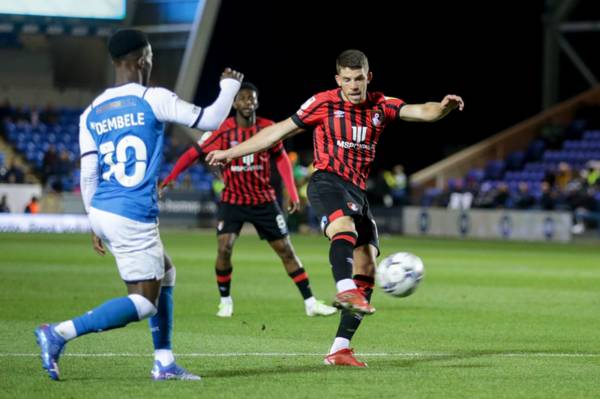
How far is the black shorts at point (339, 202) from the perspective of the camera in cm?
845

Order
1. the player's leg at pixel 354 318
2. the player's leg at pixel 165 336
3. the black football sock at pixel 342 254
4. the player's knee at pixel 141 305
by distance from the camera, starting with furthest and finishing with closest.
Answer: the player's leg at pixel 354 318
the black football sock at pixel 342 254
the player's leg at pixel 165 336
the player's knee at pixel 141 305

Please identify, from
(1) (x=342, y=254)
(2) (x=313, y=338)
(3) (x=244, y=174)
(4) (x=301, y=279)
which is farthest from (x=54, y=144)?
A: (1) (x=342, y=254)

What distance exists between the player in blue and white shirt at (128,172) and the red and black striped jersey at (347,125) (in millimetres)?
1577

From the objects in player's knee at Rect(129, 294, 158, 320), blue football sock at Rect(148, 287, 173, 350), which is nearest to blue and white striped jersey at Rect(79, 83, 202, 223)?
player's knee at Rect(129, 294, 158, 320)

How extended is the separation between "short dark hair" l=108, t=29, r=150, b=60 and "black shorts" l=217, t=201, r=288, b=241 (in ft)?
18.3

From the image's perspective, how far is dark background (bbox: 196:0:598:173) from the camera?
44.1 meters

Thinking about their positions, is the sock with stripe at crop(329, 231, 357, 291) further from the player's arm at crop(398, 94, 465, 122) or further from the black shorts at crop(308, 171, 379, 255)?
the player's arm at crop(398, 94, 465, 122)

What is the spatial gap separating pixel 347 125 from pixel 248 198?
4.10m

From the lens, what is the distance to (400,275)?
823cm

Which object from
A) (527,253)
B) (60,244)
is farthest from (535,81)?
(60,244)

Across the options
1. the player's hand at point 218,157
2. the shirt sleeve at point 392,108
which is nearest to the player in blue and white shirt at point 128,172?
the player's hand at point 218,157

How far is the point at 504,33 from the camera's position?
45.3 m

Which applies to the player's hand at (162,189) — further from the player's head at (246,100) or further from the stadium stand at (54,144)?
the stadium stand at (54,144)

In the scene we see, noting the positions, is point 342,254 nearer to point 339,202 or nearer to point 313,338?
point 339,202
